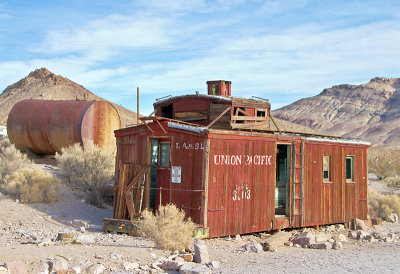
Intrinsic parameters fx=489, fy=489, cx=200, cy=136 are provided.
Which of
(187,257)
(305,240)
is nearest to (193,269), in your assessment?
(187,257)

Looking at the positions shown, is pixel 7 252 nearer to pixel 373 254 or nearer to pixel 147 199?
pixel 147 199

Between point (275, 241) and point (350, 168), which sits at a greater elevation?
point (350, 168)

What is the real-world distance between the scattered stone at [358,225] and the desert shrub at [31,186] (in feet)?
33.7

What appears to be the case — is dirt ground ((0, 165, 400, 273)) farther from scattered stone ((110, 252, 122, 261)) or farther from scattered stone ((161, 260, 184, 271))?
scattered stone ((161, 260, 184, 271))

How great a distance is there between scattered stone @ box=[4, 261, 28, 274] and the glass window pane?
619 centimetres

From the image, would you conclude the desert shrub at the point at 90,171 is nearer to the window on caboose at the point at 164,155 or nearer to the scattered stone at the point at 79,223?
the scattered stone at the point at 79,223

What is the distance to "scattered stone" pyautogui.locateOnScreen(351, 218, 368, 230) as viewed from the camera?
16.9 meters

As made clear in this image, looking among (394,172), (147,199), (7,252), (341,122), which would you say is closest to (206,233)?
(147,199)

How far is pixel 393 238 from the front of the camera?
49.0 feet

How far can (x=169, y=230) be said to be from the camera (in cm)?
1082

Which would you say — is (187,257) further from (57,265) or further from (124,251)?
(57,265)

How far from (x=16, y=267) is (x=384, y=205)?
16.2 metres

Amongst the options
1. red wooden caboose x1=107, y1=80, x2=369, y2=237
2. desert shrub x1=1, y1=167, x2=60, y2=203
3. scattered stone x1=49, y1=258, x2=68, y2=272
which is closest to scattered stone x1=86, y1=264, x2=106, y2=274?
scattered stone x1=49, y1=258, x2=68, y2=272

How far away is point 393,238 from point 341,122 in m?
114
